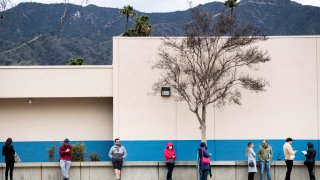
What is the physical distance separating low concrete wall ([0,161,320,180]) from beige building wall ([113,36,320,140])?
5.86 meters

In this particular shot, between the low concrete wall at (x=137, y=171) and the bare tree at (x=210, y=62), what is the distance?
4.24m

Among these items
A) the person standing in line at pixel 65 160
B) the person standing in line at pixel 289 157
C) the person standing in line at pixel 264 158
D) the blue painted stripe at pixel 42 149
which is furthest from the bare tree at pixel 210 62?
the person standing in line at pixel 65 160

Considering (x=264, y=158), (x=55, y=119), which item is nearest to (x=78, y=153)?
(x=55, y=119)

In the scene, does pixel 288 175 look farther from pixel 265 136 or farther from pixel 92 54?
pixel 92 54

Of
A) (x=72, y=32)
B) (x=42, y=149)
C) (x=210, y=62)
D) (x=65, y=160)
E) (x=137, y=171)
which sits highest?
(x=72, y=32)

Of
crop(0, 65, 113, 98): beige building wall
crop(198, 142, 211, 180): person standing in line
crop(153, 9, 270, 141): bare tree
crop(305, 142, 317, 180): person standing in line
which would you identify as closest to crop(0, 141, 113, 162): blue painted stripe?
crop(0, 65, 113, 98): beige building wall

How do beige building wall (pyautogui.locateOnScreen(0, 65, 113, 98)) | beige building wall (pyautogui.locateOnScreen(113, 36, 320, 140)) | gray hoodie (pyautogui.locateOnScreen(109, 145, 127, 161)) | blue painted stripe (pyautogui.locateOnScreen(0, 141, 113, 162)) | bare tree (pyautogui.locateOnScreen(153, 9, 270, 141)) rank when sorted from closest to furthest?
gray hoodie (pyautogui.locateOnScreen(109, 145, 127, 161))
bare tree (pyautogui.locateOnScreen(153, 9, 270, 141))
beige building wall (pyautogui.locateOnScreen(113, 36, 320, 140))
beige building wall (pyautogui.locateOnScreen(0, 65, 113, 98))
blue painted stripe (pyautogui.locateOnScreen(0, 141, 113, 162))

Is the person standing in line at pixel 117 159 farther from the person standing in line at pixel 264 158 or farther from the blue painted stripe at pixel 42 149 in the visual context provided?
the blue painted stripe at pixel 42 149

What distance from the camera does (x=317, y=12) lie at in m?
178

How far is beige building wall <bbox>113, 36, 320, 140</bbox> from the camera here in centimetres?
2816

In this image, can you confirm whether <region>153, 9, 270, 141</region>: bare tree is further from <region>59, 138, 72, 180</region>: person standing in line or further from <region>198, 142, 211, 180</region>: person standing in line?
<region>59, 138, 72, 180</region>: person standing in line

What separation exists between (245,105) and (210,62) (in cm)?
292

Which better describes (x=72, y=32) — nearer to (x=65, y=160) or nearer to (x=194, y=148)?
(x=194, y=148)

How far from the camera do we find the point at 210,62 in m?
27.2
